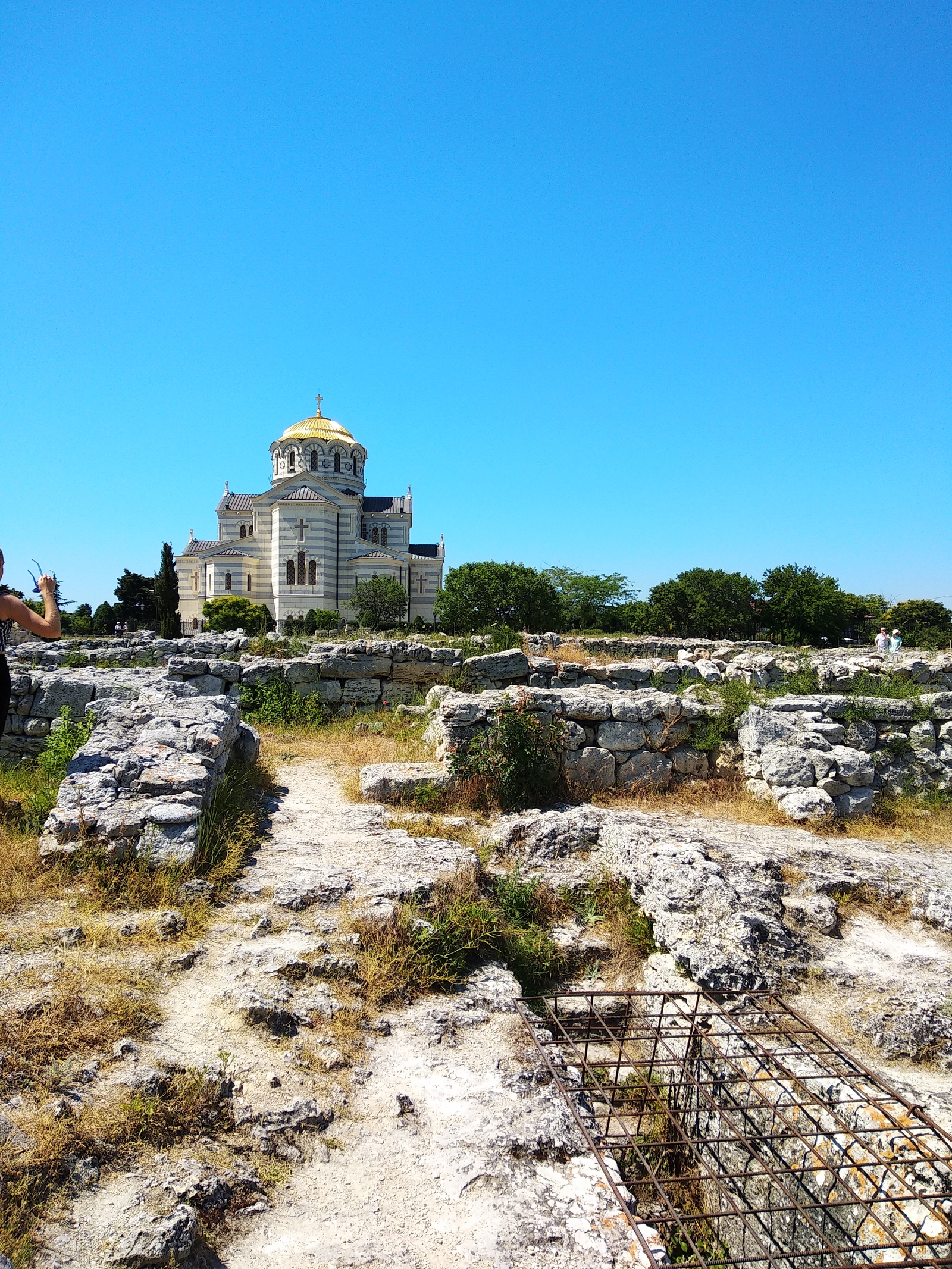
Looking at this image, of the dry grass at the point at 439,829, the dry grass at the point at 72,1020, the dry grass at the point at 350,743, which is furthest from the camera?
the dry grass at the point at 350,743

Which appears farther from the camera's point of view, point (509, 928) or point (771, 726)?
point (771, 726)

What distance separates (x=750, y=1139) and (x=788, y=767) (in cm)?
490

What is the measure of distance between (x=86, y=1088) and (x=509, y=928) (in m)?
→ 2.70

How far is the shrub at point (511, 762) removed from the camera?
7242mm

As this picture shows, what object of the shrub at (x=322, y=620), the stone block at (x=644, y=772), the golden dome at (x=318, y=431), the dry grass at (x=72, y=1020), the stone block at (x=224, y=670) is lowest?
the dry grass at (x=72, y=1020)

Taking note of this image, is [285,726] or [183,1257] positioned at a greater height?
[285,726]

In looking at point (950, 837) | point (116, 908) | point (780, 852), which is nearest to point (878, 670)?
point (950, 837)

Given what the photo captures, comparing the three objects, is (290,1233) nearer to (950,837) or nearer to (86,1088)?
(86,1088)

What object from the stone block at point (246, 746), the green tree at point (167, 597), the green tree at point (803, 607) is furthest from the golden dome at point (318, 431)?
the stone block at point (246, 746)

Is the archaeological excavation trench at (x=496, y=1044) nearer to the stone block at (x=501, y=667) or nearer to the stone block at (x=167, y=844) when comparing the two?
the stone block at (x=167, y=844)

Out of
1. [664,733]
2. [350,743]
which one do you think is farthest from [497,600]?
[664,733]

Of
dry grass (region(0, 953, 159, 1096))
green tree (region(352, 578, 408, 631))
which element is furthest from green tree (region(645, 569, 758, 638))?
dry grass (region(0, 953, 159, 1096))

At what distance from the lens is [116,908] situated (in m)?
4.60

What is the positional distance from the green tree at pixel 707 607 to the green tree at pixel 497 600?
11.6 meters
